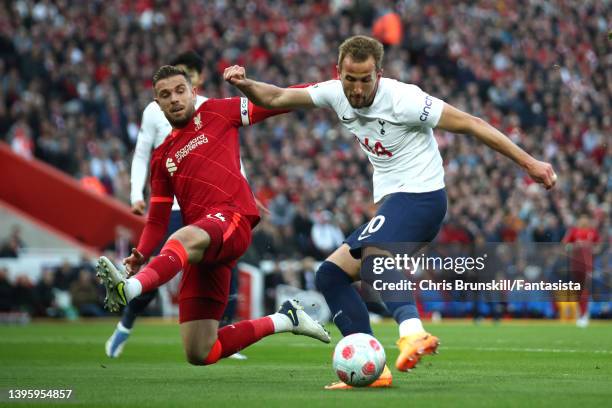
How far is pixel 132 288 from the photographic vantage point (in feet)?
23.3

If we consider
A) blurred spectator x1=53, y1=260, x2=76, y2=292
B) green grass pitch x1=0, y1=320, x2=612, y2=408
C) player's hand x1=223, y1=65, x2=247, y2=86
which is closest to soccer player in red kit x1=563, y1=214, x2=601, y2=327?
green grass pitch x1=0, y1=320, x2=612, y2=408

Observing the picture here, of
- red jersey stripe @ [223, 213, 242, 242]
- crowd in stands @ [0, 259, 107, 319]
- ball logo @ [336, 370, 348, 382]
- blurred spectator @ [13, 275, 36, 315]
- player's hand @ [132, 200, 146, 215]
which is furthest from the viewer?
crowd in stands @ [0, 259, 107, 319]

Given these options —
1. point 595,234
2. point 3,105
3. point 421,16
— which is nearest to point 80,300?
point 3,105

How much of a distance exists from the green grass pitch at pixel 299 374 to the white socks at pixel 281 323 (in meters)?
0.40

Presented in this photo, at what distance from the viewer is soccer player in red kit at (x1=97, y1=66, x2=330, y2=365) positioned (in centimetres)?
827

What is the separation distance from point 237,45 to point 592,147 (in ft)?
29.3

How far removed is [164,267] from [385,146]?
176cm

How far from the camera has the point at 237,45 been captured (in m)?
27.2

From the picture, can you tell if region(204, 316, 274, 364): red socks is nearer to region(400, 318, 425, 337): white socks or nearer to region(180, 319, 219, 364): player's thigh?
region(180, 319, 219, 364): player's thigh

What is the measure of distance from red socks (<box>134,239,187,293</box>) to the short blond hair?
1674 millimetres

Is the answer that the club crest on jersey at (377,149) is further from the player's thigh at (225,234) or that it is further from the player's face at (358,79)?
the player's thigh at (225,234)

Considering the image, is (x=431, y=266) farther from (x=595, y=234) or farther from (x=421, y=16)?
(x=421, y=16)

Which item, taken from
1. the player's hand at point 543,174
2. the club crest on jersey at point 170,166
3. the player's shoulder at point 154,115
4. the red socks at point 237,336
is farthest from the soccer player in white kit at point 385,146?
the player's shoulder at point 154,115


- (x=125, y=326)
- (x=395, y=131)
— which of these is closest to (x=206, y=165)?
(x=395, y=131)
